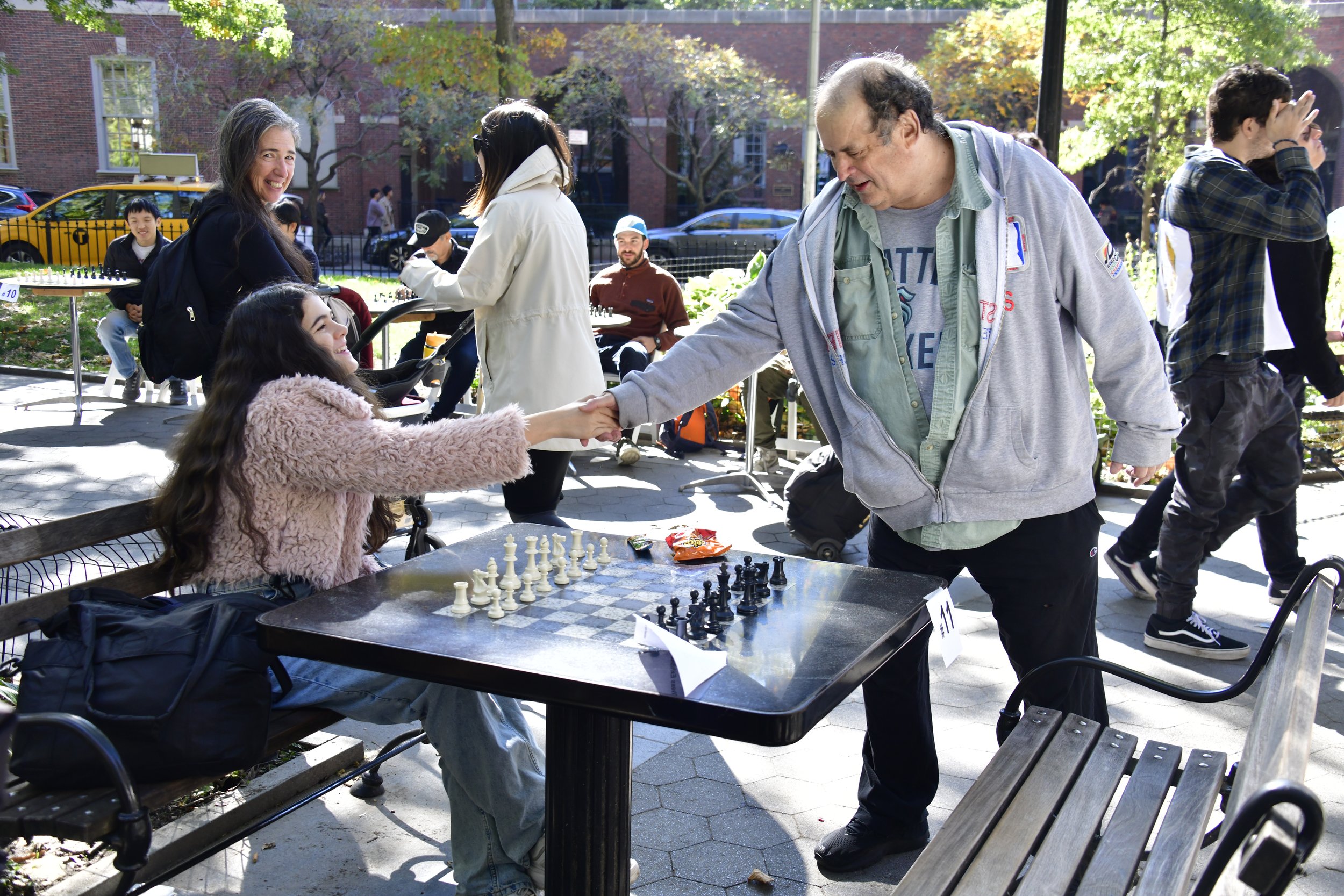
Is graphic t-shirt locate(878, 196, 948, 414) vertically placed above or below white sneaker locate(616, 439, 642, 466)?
above

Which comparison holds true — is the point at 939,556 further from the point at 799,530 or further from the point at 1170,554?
the point at 799,530

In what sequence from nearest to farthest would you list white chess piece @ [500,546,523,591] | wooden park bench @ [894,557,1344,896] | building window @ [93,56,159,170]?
1. wooden park bench @ [894,557,1344,896]
2. white chess piece @ [500,546,523,591]
3. building window @ [93,56,159,170]

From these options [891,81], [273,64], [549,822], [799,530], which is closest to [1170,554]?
[799,530]

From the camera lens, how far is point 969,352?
272cm

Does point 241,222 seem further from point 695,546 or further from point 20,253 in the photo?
point 20,253

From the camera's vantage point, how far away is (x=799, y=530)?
5.90 m

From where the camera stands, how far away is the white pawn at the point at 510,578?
254 centimetres

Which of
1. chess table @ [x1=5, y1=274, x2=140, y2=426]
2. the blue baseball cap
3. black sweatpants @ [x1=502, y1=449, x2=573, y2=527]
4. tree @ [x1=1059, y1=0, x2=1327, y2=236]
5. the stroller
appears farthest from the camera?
tree @ [x1=1059, y1=0, x2=1327, y2=236]

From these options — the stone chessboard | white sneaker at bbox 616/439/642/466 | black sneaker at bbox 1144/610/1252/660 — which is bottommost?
white sneaker at bbox 616/439/642/466

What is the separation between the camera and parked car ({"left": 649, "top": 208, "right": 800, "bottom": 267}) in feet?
74.1

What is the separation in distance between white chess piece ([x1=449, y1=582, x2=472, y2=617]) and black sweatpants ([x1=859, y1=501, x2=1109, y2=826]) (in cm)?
114

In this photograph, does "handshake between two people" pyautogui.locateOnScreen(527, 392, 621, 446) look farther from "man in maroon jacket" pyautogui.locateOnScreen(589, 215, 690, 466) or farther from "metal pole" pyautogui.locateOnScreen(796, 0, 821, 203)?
"metal pole" pyautogui.locateOnScreen(796, 0, 821, 203)

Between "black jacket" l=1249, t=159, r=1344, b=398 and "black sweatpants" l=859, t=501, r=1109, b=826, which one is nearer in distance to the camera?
"black sweatpants" l=859, t=501, r=1109, b=826

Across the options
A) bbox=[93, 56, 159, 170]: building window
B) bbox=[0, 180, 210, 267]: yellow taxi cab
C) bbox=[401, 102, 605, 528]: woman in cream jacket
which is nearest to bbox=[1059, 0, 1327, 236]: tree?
bbox=[0, 180, 210, 267]: yellow taxi cab
